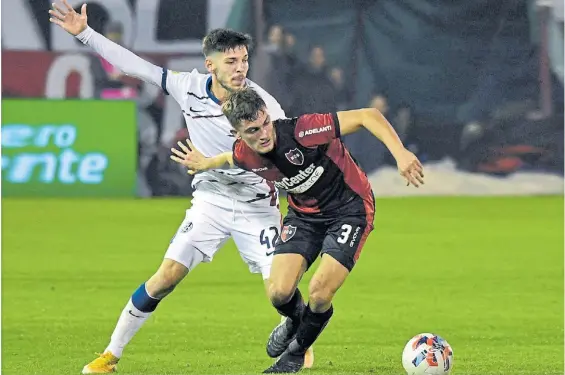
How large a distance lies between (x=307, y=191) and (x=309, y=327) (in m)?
0.83

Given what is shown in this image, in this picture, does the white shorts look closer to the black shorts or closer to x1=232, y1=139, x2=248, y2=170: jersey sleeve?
the black shorts

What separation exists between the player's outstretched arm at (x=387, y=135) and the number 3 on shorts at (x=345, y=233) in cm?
59

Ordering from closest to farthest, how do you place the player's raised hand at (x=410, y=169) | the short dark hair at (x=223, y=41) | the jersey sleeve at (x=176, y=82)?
the player's raised hand at (x=410, y=169) < the short dark hair at (x=223, y=41) < the jersey sleeve at (x=176, y=82)

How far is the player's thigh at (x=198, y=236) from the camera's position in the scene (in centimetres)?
861

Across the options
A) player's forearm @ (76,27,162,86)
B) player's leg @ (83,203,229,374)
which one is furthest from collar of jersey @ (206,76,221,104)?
player's leg @ (83,203,229,374)

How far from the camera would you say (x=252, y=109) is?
309 inches

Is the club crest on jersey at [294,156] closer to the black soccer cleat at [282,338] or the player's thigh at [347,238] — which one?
the player's thigh at [347,238]

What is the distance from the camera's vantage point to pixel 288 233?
8.38 m

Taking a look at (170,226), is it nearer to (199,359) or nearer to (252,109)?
(199,359)

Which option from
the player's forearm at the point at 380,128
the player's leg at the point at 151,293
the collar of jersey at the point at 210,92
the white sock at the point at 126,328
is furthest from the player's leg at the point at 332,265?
the collar of jersey at the point at 210,92

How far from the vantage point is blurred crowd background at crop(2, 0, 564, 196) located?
796 inches

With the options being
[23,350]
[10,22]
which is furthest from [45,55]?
[23,350]

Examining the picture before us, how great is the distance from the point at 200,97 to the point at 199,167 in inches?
32.4

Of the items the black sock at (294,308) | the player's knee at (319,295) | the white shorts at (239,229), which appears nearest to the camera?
the player's knee at (319,295)
